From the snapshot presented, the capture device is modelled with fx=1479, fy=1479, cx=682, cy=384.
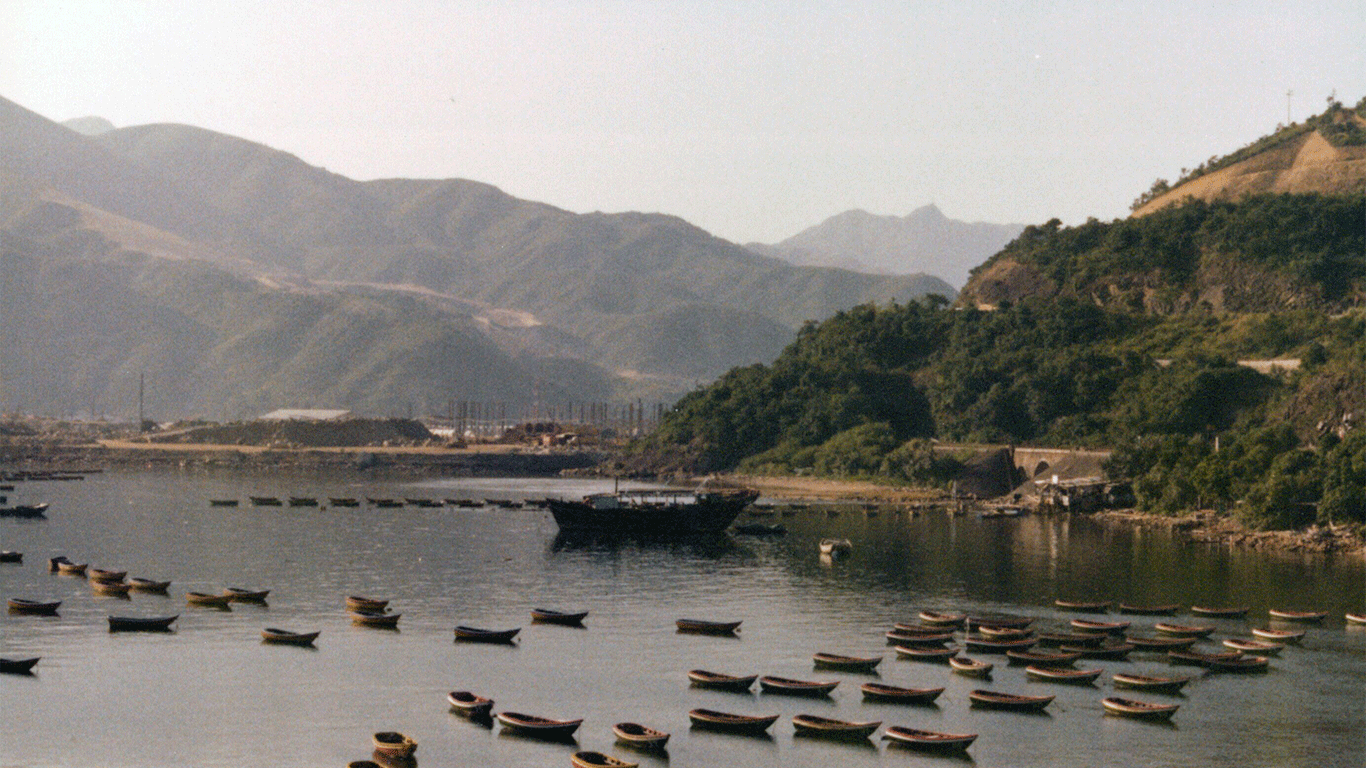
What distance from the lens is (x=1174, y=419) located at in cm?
15900

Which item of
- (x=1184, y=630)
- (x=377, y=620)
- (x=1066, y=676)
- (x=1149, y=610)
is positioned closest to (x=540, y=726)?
(x=1066, y=676)

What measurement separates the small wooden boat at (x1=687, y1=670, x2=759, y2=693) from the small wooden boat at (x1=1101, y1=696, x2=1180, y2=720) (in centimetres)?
1495

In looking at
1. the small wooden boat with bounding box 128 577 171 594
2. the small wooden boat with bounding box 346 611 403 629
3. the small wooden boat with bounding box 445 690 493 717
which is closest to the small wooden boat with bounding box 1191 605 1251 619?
the small wooden boat with bounding box 445 690 493 717

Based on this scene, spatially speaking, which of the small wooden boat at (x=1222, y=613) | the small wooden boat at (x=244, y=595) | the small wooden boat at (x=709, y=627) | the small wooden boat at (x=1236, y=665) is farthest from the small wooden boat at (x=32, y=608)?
the small wooden boat at (x=1222, y=613)

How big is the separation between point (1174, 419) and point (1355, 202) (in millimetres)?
58486

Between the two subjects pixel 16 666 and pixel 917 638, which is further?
pixel 917 638

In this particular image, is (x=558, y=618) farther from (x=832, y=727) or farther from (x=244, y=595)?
(x=832, y=727)

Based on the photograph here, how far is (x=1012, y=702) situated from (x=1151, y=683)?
296 inches

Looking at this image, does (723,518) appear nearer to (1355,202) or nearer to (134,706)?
(134,706)

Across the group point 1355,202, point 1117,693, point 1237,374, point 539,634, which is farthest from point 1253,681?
point 1355,202

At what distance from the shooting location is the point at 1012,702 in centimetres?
6112

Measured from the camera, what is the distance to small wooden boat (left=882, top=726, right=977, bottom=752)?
2146 inches

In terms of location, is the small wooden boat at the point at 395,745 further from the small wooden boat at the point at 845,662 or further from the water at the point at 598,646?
the small wooden boat at the point at 845,662

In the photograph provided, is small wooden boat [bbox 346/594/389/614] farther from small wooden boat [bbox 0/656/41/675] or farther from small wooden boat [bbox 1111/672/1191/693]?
small wooden boat [bbox 1111/672/1191/693]
